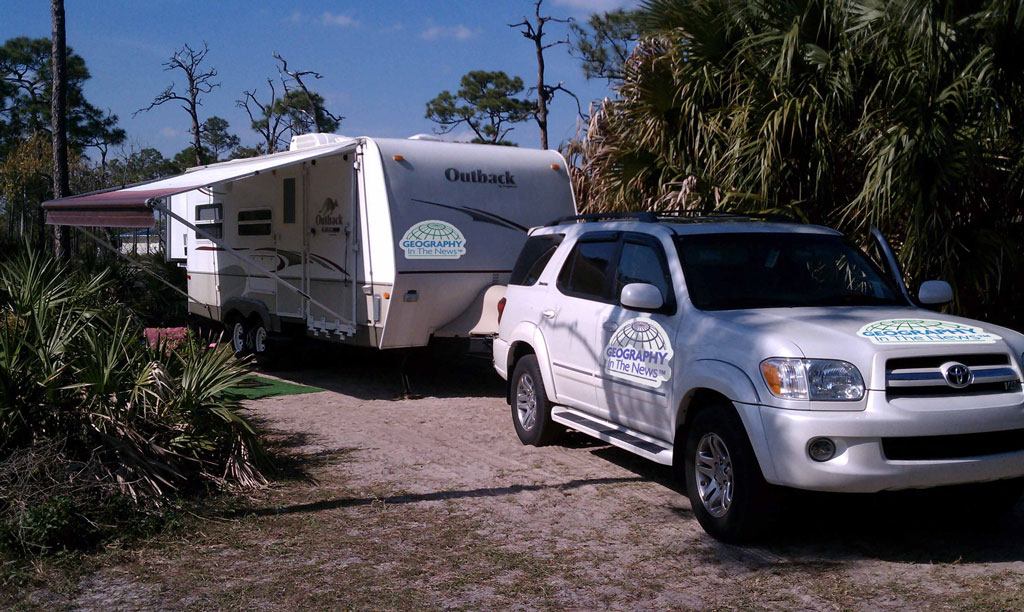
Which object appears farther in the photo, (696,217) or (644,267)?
(696,217)

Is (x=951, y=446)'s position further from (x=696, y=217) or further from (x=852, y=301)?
(x=696, y=217)

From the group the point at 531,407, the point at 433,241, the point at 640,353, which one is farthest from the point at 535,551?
the point at 433,241

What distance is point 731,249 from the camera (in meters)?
6.46

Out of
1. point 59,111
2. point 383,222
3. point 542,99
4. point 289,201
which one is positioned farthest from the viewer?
point 542,99

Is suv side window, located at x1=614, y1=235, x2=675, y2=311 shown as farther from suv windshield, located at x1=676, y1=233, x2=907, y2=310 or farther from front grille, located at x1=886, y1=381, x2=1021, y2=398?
front grille, located at x1=886, y1=381, x2=1021, y2=398

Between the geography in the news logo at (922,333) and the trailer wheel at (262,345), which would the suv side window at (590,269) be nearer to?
the geography in the news logo at (922,333)

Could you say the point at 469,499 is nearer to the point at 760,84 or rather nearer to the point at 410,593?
the point at 410,593

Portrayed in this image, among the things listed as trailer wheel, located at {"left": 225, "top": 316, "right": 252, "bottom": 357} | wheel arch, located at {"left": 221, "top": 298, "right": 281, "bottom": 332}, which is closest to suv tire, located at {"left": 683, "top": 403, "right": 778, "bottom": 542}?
A: wheel arch, located at {"left": 221, "top": 298, "right": 281, "bottom": 332}

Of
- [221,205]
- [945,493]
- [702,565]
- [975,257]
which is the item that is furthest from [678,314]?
[221,205]

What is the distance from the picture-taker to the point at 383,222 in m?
10.2

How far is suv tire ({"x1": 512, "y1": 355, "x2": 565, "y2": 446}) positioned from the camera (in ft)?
25.8

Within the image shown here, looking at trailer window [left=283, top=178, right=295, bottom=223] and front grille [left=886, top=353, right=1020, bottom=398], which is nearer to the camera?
front grille [left=886, top=353, right=1020, bottom=398]

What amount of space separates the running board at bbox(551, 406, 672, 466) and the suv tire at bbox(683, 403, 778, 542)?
308 millimetres

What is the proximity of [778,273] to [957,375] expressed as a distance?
1.56 m
